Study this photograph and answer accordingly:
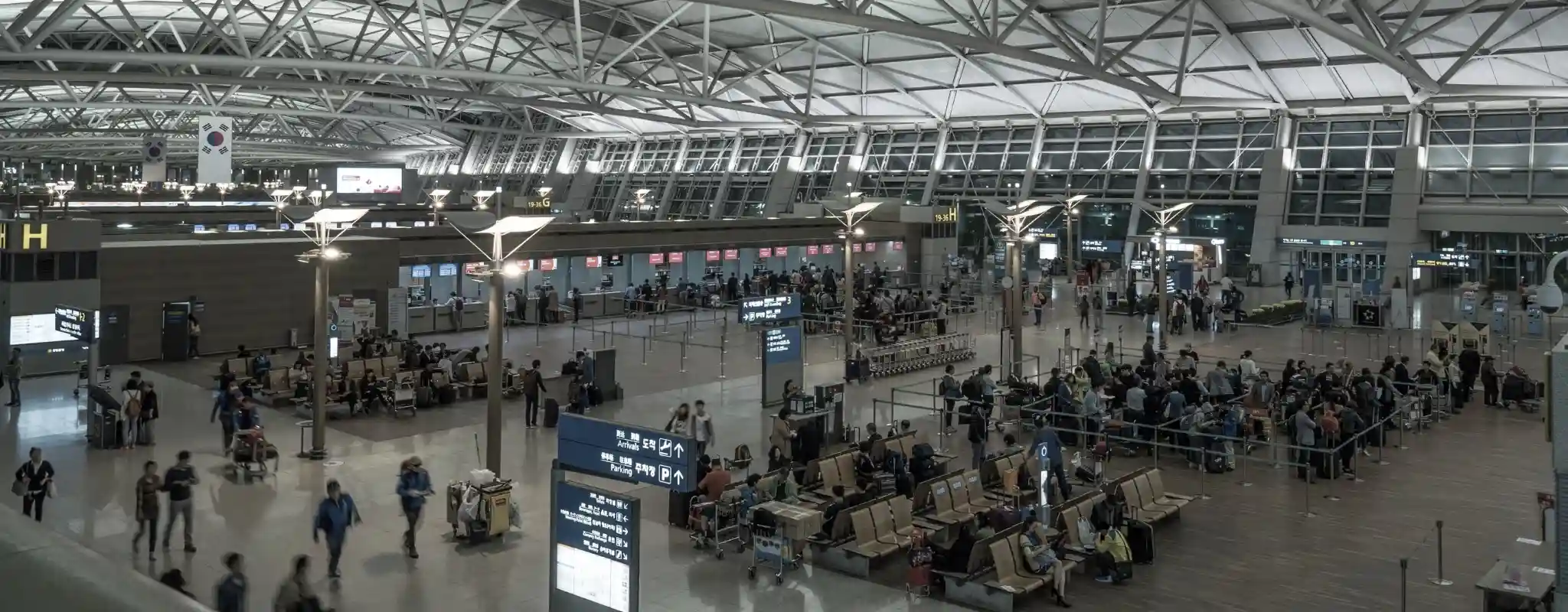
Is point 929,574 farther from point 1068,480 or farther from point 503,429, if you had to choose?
point 503,429

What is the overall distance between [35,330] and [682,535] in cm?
1636

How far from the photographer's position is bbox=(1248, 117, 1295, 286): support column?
40875 mm

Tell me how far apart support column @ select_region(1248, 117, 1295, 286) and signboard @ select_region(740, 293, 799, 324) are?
24373mm

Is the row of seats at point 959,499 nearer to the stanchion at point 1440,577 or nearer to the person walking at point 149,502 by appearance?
the stanchion at point 1440,577

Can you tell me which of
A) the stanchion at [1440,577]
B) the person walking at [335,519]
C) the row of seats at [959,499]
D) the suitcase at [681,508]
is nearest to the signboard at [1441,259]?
the row of seats at [959,499]

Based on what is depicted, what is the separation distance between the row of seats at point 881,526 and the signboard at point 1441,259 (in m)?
30.0

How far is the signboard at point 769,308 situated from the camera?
21672 mm

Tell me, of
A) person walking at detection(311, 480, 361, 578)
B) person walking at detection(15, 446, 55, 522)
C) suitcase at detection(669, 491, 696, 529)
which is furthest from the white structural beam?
person walking at detection(15, 446, 55, 522)

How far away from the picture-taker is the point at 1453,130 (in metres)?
38.4

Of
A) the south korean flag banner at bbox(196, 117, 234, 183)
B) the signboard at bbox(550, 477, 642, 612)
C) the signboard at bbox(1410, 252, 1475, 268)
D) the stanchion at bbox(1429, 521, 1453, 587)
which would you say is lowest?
the stanchion at bbox(1429, 521, 1453, 587)

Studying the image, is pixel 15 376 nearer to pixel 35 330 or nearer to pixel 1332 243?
pixel 35 330

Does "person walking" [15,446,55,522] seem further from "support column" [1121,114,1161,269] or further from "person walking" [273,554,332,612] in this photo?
"support column" [1121,114,1161,269]

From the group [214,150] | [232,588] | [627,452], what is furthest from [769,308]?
[214,150]

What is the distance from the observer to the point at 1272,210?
4091 centimetres
